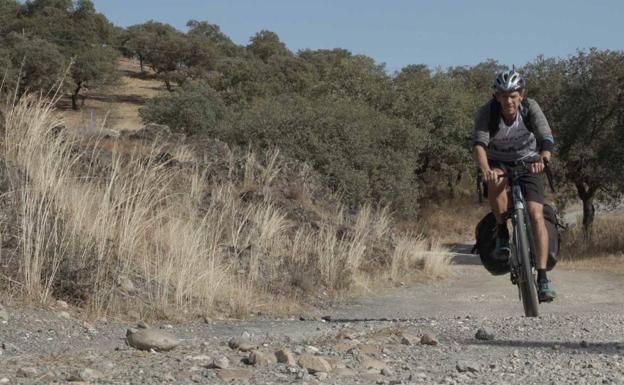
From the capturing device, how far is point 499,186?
24.3 ft

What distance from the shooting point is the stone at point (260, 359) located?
473cm

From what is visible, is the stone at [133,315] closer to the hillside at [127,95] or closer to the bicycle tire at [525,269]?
the bicycle tire at [525,269]

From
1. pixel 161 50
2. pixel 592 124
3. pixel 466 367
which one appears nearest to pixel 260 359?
pixel 466 367

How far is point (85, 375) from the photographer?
167 inches

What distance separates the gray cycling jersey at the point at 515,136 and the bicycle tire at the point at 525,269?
0.54 meters

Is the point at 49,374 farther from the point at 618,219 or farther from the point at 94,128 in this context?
the point at 618,219

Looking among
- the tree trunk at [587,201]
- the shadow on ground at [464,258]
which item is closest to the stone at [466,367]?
the shadow on ground at [464,258]

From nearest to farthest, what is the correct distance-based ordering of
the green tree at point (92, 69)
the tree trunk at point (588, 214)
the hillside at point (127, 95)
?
the tree trunk at point (588, 214) < the hillside at point (127, 95) < the green tree at point (92, 69)

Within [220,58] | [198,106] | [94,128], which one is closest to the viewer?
[94,128]

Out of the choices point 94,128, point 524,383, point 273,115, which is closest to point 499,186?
point 524,383

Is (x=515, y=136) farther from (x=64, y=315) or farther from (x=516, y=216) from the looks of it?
(x=64, y=315)

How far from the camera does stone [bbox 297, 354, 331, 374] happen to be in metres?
4.59

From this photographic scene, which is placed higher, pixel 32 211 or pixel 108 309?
pixel 32 211

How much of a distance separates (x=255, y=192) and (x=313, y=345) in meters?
8.68
